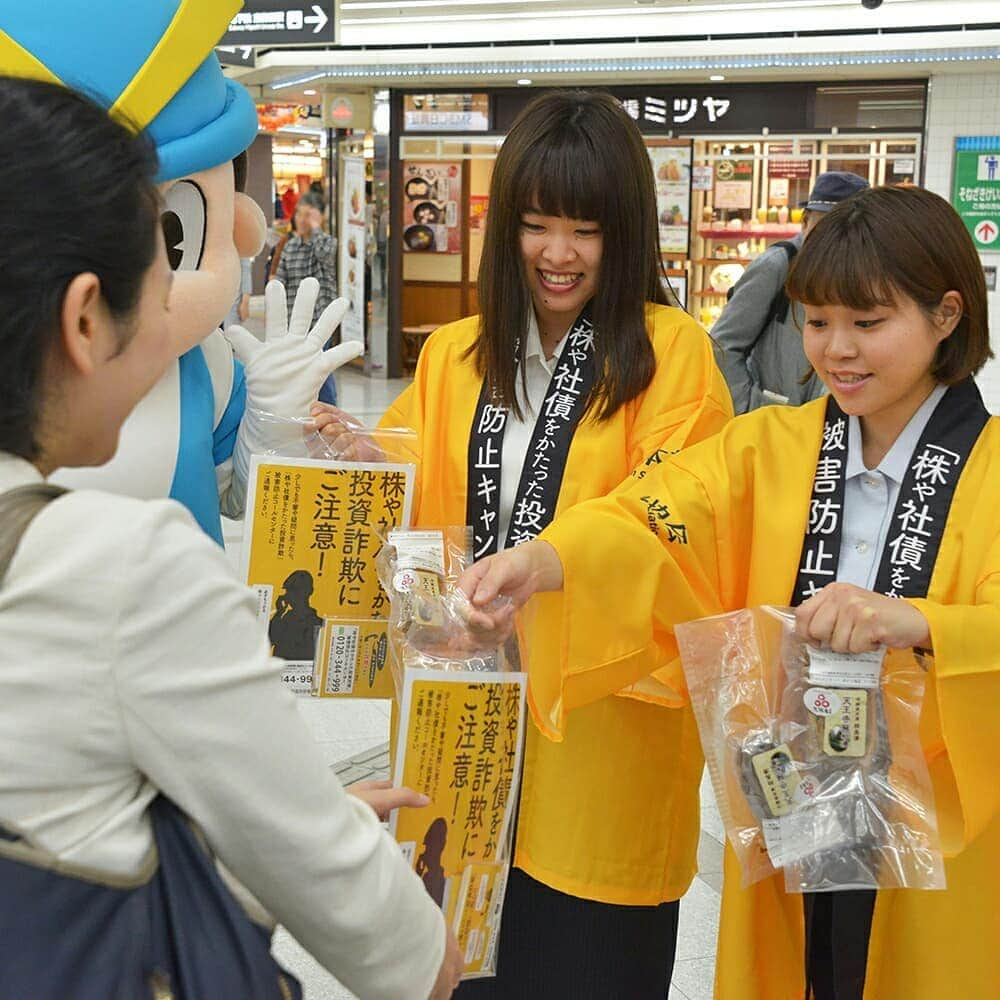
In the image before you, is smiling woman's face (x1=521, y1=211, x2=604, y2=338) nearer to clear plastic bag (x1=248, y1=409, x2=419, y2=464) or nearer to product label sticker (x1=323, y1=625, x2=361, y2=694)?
clear plastic bag (x1=248, y1=409, x2=419, y2=464)

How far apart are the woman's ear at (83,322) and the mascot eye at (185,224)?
3.45 feet

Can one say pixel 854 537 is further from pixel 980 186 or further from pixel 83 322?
pixel 980 186

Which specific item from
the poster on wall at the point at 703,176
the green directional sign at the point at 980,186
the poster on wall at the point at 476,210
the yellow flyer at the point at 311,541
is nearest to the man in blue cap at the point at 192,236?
the yellow flyer at the point at 311,541

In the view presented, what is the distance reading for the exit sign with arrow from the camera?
21.3ft

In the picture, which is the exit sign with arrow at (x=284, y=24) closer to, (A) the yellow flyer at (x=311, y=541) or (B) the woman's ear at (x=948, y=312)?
(A) the yellow flyer at (x=311, y=541)

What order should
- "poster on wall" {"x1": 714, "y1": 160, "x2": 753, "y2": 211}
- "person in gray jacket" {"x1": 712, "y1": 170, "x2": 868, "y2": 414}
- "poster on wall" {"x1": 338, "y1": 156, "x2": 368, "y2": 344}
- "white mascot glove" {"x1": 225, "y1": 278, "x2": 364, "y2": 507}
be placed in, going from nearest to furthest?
"white mascot glove" {"x1": 225, "y1": 278, "x2": 364, "y2": 507} < "person in gray jacket" {"x1": 712, "y1": 170, "x2": 868, "y2": 414} < "poster on wall" {"x1": 714, "y1": 160, "x2": 753, "y2": 211} < "poster on wall" {"x1": 338, "y1": 156, "x2": 368, "y2": 344}

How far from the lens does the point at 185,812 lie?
2.96ft

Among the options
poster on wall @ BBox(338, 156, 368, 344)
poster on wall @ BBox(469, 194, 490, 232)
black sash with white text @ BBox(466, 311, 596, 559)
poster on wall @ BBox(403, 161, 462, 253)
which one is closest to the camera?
black sash with white text @ BBox(466, 311, 596, 559)

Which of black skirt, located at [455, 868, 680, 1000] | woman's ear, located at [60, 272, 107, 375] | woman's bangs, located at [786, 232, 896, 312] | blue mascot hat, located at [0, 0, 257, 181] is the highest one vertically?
blue mascot hat, located at [0, 0, 257, 181]

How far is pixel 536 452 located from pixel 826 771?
618 millimetres

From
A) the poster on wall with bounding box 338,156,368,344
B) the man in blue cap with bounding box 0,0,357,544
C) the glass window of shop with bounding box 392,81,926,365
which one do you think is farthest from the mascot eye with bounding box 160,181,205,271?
the poster on wall with bounding box 338,156,368,344

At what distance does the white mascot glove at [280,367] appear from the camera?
6.75 ft

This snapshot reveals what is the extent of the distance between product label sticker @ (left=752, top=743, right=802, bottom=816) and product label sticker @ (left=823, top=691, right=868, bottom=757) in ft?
0.18

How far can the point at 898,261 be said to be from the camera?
67.5 inches
